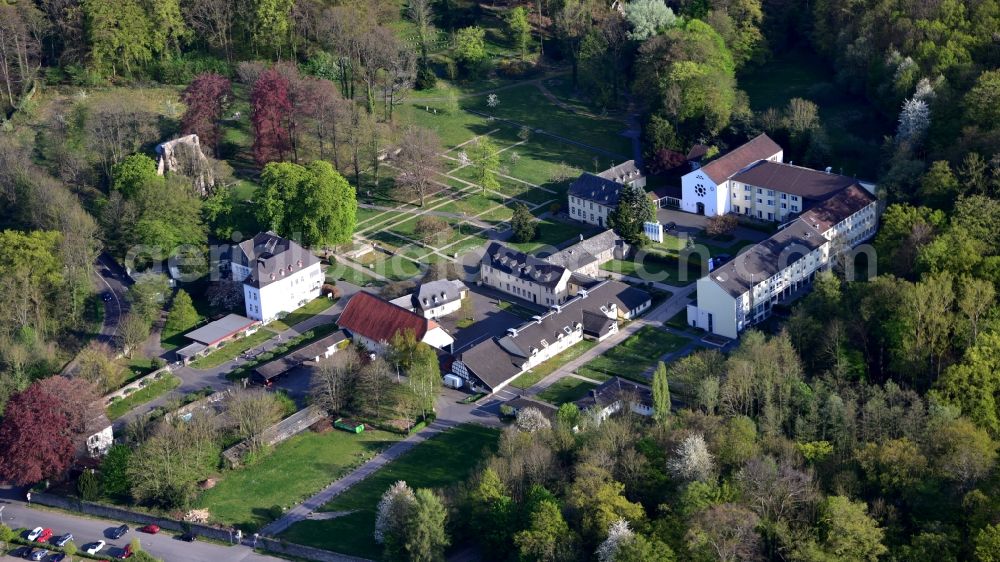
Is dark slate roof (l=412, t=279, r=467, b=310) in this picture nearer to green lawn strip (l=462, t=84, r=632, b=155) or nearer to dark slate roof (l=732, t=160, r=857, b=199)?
dark slate roof (l=732, t=160, r=857, b=199)

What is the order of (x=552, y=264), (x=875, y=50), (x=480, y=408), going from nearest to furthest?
(x=480, y=408), (x=552, y=264), (x=875, y=50)

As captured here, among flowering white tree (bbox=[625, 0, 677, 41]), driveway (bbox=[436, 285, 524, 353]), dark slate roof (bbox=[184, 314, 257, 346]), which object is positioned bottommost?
driveway (bbox=[436, 285, 524, 353])

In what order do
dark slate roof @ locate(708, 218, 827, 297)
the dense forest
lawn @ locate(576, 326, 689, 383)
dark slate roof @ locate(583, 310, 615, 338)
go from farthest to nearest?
dark slate roof @ locate(583, 310, 615, 338) < dark slate roof @ locate(708, 218, 827, 297) < lawn @ locate(576, 326, 689, 383) < the dense forest

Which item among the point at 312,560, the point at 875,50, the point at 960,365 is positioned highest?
the point at 875,50

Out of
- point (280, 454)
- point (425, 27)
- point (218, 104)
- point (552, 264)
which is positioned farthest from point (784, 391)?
point (425, 27)

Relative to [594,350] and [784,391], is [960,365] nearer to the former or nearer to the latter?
[784,391]

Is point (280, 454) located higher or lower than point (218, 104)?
lower

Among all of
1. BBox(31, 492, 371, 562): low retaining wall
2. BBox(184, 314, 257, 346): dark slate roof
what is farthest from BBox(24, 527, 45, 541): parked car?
BBox(184, 314, 257, 346): dark slate roof
